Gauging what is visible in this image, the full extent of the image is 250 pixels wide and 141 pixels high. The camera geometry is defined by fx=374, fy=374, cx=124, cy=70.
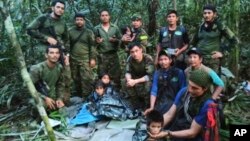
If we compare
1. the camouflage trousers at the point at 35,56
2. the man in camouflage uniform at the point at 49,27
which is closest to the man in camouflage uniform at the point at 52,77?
the man in camouflage uniform at the point at 49,27

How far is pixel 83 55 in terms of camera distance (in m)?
7.27

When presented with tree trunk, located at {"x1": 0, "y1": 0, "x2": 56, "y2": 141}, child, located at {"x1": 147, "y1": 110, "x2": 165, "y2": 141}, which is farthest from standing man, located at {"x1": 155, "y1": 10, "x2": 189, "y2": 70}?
tree trunk, located at {"x1": 0, "y1": 0, "x2": 56, "y2": 141}

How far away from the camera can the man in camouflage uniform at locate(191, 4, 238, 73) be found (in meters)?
6.26

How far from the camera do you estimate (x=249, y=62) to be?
852 centimetres

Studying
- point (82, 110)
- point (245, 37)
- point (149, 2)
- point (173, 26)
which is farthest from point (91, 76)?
point (245, 37)

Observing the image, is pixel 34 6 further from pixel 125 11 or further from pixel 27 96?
pixel 125 11

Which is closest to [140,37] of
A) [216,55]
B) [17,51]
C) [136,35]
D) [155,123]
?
[136,35]

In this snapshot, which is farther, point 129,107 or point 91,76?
point 91,76

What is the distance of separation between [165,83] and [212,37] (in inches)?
51.2

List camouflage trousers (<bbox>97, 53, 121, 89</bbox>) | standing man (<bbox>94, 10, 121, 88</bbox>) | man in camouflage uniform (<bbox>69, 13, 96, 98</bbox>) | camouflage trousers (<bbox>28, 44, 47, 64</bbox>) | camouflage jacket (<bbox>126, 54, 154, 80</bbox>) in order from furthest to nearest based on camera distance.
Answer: camouflage trousers (<bbox>28, 44, 47, 64</bbox>)
camouflage trousers (<bbox>97, 53, 121, 89</bbox>)
standing man (<bbox>94, 10, 121, 88</bbox>)
man in camouflage uniform (<bbox>69, 13, 96, 98</bbox>)
camouflage jacket (<bbox>126, 54, 154, 80</bbox>)

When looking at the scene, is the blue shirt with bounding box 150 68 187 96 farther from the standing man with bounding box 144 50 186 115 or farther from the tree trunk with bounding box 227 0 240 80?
the tree trunk with bounding box 227 0 240 80

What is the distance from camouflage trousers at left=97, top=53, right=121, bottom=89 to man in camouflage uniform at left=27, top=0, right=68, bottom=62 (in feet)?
3.12

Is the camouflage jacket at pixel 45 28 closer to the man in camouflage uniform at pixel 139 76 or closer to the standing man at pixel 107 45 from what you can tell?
the standing man at pixel 107 45

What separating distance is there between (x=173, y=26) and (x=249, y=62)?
9.07ft
